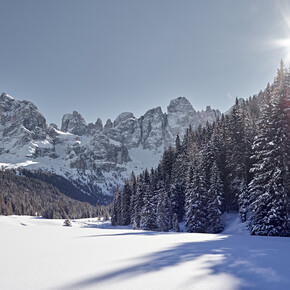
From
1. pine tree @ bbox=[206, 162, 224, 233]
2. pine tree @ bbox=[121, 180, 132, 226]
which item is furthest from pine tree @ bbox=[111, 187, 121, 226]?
pine tree @ bbox=[206, 162, 224, 233]

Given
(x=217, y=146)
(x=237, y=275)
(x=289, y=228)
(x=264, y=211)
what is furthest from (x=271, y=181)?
(x=217, y=146)

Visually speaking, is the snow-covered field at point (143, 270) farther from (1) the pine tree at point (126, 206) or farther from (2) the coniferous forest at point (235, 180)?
(1) the pine tree at point (126, 206)

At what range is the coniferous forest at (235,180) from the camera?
18516mm

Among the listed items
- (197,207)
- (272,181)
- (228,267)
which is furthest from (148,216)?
(228,267)

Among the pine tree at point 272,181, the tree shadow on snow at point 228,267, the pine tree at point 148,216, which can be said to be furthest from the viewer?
the pine tree at point 148,216

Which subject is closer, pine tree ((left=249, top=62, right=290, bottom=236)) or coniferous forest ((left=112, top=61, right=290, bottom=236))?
pine tree ((left=249, top=62, right=290, bottom=236))

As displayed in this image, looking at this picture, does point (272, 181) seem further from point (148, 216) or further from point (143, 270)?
point (148, 216)

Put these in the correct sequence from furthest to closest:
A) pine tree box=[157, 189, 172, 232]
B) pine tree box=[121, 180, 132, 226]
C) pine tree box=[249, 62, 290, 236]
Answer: pine tree box=[121, 180, 132, 226], pine tree box=[157, 189, 172, 232], pine tree box=[249, 62, 290, 236]

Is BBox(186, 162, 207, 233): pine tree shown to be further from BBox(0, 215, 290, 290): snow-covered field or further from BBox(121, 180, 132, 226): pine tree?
BBox(121, 180, 132, 226): pine tree

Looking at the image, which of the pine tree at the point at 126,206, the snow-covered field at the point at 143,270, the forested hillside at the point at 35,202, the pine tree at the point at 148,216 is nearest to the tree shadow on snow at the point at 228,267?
the snow-covered field at the point at 143,270

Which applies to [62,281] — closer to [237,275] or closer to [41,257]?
[41,257]

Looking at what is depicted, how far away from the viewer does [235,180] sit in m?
30.3

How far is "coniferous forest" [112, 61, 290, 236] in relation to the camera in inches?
729

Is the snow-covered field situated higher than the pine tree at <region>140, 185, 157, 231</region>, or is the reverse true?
the snow-covered field
